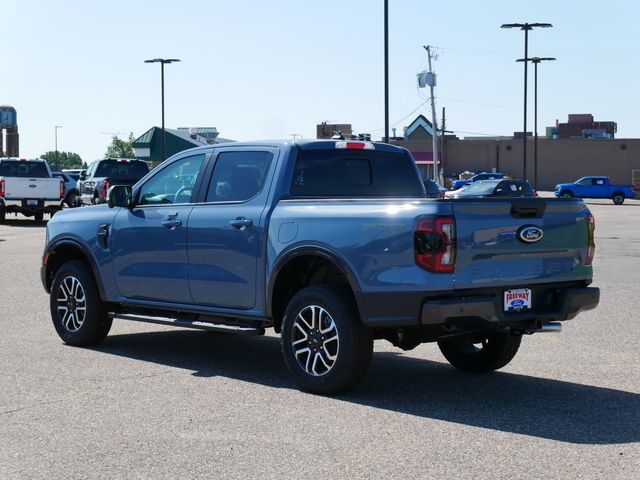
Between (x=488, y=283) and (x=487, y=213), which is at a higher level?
(x=487, y=213)

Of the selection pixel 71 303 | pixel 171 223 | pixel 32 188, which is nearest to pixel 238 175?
pixel 171 223

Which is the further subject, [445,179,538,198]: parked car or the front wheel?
the front wheel

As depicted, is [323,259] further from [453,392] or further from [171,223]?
[171,223]

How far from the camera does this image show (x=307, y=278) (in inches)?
323

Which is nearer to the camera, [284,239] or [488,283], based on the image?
[488,283]

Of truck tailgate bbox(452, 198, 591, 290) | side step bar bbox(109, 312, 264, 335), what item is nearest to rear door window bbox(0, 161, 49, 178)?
side step bar bbox(109, 312, 264, 335)

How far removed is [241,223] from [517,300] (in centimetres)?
229

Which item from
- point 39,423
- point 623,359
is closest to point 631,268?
point 623,359

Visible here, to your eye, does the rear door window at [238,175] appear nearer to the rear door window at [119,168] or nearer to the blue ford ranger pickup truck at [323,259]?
the blue ford ranger pickup truck at [323,259]

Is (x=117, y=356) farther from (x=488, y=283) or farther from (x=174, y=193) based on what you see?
(x=488, y=283)

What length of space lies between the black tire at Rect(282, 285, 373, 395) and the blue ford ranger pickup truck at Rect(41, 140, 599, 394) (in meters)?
0.01

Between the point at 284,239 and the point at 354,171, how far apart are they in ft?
4.04

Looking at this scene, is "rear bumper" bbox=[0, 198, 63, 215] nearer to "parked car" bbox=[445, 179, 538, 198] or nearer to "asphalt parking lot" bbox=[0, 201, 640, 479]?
"parked car" bbox=[445, 179, 538, 198]

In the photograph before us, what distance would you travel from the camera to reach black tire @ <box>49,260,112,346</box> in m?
9.77
